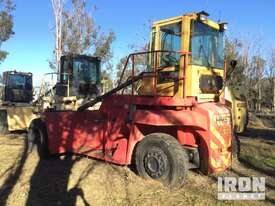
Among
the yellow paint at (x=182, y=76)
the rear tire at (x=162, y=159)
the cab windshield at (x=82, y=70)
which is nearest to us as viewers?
the rear tire at (x=162, y=159)

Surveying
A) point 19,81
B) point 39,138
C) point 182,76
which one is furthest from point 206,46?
point 19,81

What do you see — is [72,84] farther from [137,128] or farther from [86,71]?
[137,128]

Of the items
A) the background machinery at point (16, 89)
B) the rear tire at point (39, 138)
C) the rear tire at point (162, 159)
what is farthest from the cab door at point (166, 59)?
the background machinery at point (16, 89)

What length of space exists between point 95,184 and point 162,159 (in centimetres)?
132

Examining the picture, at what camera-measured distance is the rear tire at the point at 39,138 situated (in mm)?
10133

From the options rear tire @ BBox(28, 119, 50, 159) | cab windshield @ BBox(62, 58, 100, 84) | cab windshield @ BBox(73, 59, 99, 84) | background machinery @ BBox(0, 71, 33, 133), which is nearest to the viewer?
rear tire @ BBox(28, 119, 50, 159)

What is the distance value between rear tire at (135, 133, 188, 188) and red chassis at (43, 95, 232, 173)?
30 cm

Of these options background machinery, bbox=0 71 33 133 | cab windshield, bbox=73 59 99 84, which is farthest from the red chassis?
background machinery, bbox=0 71 33 133

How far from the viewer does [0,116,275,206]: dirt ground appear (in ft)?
21.7

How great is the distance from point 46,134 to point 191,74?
14.4 feet

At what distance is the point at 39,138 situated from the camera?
1045 centimetres

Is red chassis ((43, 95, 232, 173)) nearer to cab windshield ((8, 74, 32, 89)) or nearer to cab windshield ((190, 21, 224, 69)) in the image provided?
cab windshield ((190, 21, 224, 69))

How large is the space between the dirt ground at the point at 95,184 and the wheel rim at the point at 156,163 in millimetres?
205

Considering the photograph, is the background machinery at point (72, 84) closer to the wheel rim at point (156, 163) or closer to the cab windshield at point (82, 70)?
the cab windshield at point (82, 70)
